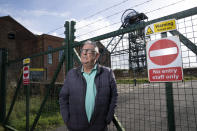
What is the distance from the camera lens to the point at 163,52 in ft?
5.49

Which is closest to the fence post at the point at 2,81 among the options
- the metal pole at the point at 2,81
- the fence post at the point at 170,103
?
the metal pole at the point at 2,81

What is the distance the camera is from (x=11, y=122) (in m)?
4.78

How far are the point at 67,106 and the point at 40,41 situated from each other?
21680 millimetres

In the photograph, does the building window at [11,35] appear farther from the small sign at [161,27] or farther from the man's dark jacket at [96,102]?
the small sign at [161,27]

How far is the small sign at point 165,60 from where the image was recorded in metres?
1.58

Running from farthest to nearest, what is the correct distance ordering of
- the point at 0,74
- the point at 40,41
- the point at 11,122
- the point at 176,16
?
the point at 40,41 → the point at 0,74 → the point at 11,122 → the point at 176,16

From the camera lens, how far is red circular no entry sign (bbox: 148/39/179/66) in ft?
5.29

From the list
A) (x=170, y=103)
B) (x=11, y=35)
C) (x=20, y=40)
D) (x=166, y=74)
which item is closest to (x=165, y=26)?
(x=166, y=74)

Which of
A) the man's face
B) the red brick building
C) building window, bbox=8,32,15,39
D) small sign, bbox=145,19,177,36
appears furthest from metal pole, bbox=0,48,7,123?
building window, bbox=8,32,15,39

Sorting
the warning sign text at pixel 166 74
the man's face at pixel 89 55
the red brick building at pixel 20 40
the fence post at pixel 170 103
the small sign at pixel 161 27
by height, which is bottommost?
the fence post at pixel 170 103

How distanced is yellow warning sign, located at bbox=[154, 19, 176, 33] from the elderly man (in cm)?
80

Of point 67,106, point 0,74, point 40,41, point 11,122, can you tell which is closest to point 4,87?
point 0,74

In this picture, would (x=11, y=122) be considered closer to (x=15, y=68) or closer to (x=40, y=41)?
(x=15, y=68)

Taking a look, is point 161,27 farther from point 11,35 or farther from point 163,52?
point 11,35
